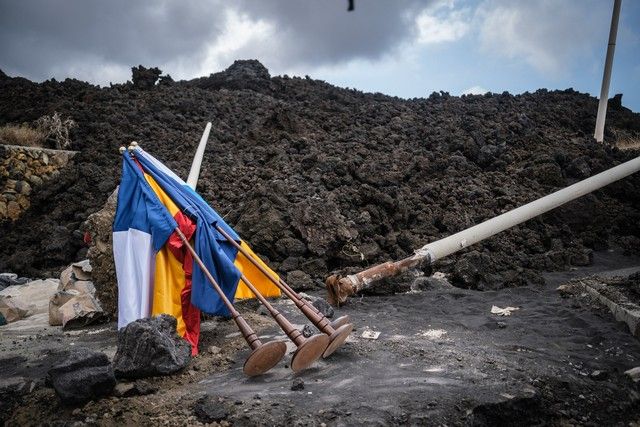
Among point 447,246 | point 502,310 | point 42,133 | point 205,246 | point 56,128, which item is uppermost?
point 56,128

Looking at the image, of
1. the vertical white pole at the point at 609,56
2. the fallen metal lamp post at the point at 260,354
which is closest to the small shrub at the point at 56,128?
the fallen metal lamp post at the point at 260,354

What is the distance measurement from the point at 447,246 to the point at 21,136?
1130 centimetres

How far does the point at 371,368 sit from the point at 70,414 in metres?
1.86

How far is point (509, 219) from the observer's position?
5.92 m

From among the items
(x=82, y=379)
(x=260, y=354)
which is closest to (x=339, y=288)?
(x=260, y=354)

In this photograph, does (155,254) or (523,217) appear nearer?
(155,254)

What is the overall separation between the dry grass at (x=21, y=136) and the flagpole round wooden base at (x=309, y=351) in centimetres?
1157

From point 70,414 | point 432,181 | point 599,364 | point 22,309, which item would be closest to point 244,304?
point 70,414

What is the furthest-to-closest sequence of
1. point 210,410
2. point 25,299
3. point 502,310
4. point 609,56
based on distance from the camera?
point 609,56 → point 25,299 → point 502,310 → point 210,410

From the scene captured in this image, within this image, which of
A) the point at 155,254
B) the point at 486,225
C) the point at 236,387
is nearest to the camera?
the point at 236,387

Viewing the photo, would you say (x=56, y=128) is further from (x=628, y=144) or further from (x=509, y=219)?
(x=628, y=144)

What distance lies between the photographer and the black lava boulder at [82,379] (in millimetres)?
2463

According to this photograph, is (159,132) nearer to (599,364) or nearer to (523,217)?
(523,217)

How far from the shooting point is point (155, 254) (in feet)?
12.0
